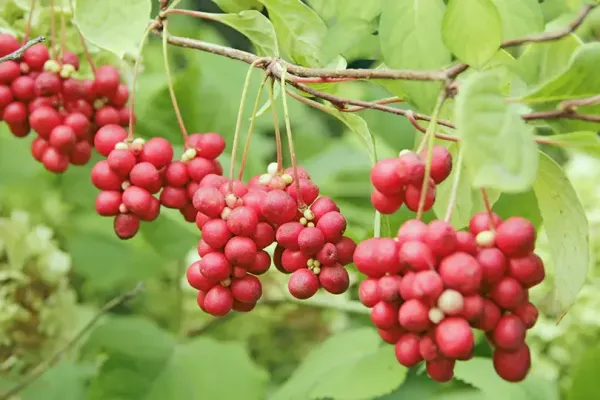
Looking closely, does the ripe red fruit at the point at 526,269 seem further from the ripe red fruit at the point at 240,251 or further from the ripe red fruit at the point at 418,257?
the ripe red fruit at the point at 240,251

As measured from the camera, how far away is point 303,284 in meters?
0.46

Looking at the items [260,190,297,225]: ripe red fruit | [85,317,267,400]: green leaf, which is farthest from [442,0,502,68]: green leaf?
[85,317,267,400]: green leaf

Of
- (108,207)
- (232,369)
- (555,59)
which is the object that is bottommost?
A: (232,369)

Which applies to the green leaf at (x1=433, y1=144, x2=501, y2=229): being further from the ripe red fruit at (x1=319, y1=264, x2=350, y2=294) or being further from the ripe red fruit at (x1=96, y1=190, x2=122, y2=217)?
the ripe red fruit at (x1=96, y1=190, x2=122, y2=217)

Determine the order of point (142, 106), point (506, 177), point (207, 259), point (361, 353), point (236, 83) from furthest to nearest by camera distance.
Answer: point (236, 83), point (142, 106), point (361, 353), point (207, 259), point (506, 177)

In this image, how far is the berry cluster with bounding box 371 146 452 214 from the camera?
15.9 inches

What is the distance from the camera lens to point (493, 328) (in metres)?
0.38

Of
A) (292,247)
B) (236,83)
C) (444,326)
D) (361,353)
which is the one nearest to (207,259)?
(292,247)

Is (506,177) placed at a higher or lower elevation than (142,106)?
higher

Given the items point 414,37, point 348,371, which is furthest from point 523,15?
point 348,371

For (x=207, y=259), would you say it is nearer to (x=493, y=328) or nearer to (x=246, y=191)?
(x=246, y=191)

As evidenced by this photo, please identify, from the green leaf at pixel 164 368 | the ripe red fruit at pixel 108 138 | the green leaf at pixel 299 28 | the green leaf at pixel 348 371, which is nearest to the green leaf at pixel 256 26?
the green leaf at pixel 299 28

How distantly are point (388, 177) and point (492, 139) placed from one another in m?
0.08

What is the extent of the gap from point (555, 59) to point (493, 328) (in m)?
0.21
